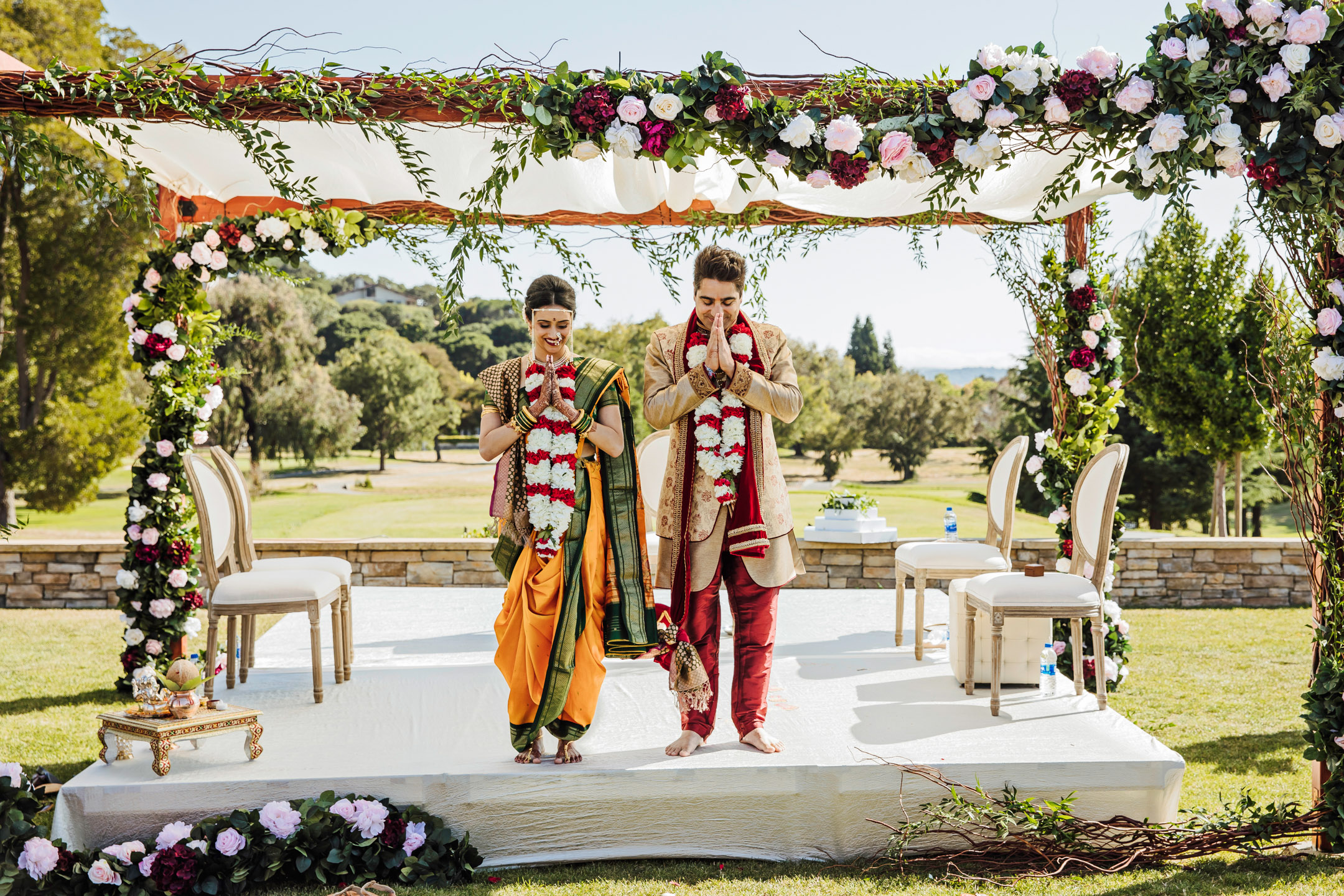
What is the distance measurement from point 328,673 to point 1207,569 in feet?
25.5

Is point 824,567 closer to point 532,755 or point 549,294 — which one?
point 532,755

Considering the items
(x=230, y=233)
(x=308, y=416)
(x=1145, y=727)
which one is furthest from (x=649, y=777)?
(x=308, y=416)

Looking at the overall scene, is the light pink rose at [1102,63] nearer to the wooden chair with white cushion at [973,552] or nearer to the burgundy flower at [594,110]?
the burgundy flower at [594,110]

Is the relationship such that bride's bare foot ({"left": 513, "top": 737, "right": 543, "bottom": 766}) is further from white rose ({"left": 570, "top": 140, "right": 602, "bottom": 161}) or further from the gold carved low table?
white rose ({"left": 570, "top": 140, "right": 602, "bottom": 161})

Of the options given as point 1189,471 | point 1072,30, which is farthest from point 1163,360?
point 1072,30

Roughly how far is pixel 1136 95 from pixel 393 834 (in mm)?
3405

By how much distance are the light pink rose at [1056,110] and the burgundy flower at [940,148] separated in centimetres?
30

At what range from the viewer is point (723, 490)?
3654 mm

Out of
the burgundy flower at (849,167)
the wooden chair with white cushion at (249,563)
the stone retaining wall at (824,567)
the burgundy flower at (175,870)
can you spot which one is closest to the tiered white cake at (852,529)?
the stone retaining wall at (824,567)

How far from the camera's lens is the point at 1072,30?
Result: 3268mm

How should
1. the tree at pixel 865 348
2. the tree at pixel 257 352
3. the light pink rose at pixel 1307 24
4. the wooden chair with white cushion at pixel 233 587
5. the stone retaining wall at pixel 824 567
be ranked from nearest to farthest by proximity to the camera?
the light pink rose at pixel 1307 24
the wooden chair with white cushion at pixel 233 587
the stone retaining wall at pixel 824 567
the tree at pixel 257 352
the tree at pixel 865 348

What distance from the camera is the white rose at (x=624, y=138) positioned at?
334 cm

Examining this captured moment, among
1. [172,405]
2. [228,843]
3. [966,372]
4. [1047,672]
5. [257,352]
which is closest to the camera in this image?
[228,843]

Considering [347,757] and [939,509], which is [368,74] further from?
[939,509]
